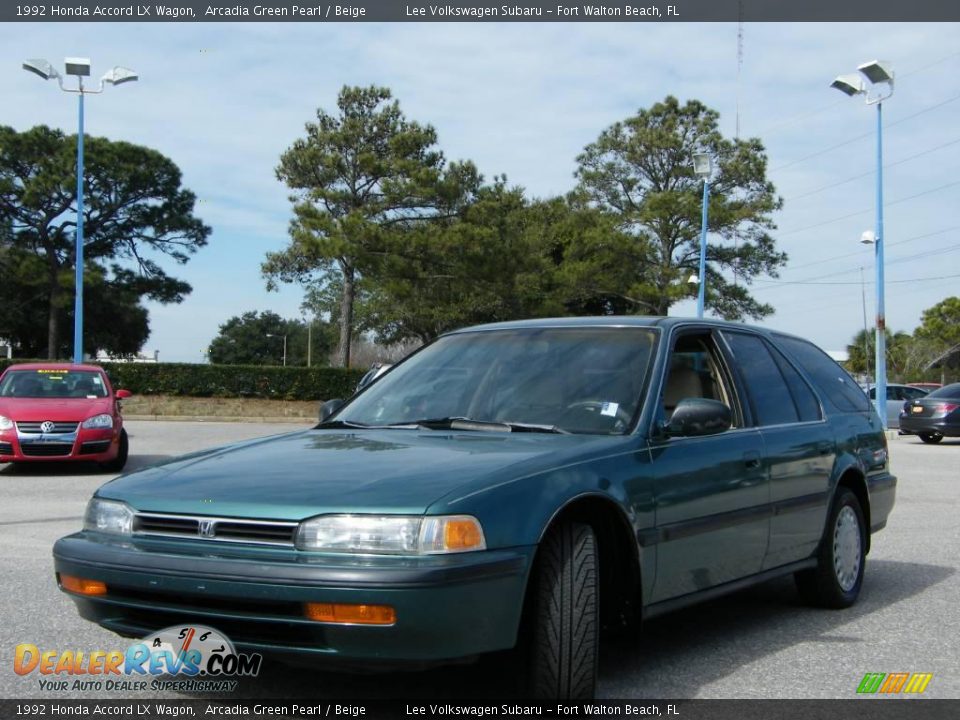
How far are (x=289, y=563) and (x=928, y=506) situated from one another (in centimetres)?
974

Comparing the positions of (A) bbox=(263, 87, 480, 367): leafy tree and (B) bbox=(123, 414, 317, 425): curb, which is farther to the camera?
(A) bbox=(263, 87, 480, 367): leafy tree

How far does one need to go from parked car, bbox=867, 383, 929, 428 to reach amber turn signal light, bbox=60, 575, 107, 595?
99.5 feet

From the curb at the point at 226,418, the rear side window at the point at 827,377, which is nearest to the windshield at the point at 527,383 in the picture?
the rear side window at the point at 827,377

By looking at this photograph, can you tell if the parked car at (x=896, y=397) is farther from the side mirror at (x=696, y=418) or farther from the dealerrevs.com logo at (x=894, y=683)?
the side mirror at (x=696, y=418)

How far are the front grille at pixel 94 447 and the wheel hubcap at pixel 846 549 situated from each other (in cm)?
969

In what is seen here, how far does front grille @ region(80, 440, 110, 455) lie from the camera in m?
13.3

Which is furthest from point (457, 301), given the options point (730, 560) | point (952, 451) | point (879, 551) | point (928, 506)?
point (730, 560)

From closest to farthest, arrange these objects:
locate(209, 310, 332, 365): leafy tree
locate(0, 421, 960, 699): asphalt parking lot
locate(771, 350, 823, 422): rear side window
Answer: locate(0, 421, 960, 699): asphalt parking lot, locate(771, 350, 823, 422): rear side window, locate(209, 310, 332, 365): leafy tree

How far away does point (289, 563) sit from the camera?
11.8 feet

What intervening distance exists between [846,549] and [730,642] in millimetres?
1312

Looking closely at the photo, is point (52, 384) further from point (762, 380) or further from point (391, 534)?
point (391, 534)

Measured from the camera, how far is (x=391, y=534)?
141 inches

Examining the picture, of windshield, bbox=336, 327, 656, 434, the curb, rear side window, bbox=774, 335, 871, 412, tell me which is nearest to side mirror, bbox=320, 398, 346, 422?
windshield, bbox=336, 327, 656, 434

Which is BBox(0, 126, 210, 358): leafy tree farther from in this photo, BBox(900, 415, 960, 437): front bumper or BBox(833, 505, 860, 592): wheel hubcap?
BBox(833, 505, 860, 592): wheel hubcap
